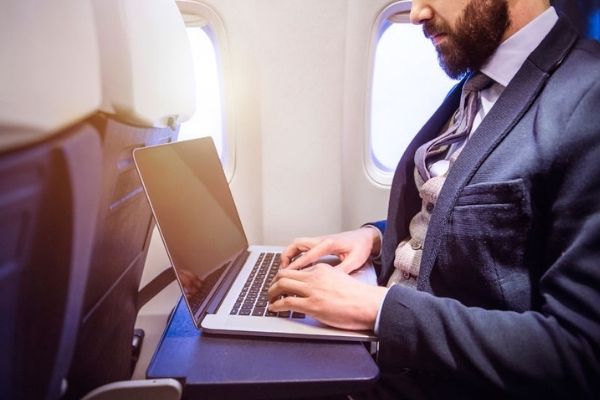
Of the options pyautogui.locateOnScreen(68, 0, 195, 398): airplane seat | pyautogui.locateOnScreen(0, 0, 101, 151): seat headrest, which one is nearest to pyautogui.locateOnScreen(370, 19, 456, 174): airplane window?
pyautogui.locateOnScreen(68, 0, 195, 398): airplane seat

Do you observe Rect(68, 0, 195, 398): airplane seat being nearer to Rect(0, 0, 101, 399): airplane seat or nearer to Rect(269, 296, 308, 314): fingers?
Rect(0, 0, 101, 399): airplane seat

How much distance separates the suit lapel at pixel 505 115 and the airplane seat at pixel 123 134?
58cm

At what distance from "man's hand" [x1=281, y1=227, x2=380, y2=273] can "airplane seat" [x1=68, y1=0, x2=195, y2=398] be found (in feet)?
1.32

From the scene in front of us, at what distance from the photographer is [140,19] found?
66cm

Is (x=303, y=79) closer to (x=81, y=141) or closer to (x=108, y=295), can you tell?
(x=108, y=295)

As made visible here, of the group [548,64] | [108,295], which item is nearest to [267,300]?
[108,295]

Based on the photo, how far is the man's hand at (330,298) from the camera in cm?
74

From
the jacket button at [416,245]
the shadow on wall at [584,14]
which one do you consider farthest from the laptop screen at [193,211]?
the shadow on wall at [584,14]

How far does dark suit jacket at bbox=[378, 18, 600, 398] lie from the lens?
0.61 meters

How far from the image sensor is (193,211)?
944 millimetres

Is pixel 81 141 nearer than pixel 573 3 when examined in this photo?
Yes

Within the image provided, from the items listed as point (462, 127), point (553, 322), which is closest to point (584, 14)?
point (462, 127)

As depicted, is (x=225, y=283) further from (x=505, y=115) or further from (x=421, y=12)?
(x=421, y=12)

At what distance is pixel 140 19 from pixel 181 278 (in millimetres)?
456
